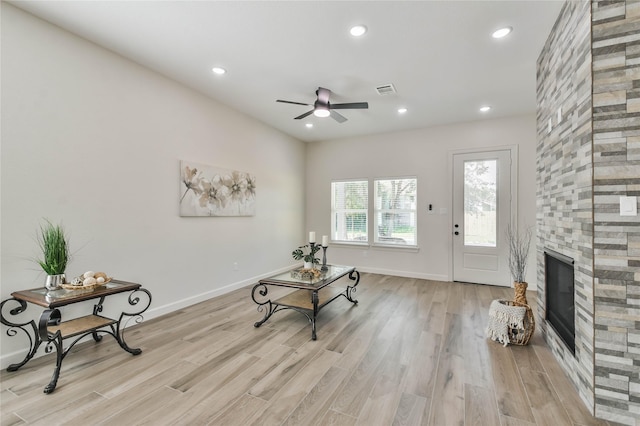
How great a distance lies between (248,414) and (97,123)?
3003 millimetres

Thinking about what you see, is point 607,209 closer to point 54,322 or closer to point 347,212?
point 54,322

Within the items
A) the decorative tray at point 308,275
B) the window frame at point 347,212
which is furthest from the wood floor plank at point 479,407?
the window frame at point 347,212

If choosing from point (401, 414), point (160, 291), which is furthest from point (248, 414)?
point (160, 291)

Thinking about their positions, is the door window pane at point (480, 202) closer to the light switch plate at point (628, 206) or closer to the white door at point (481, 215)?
the white door at point (481, 215)

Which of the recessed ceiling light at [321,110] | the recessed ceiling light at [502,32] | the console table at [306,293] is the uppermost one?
the recessed ceiling light at [502,32]

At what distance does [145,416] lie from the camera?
1.75 metres

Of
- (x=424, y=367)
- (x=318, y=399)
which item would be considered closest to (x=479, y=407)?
(x=424, y=367)

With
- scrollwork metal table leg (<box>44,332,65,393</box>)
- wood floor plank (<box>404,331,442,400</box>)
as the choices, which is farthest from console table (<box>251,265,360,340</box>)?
scrollwork metal table leg (<box>44,332,65,393</box>)

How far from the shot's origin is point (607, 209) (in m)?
1.75

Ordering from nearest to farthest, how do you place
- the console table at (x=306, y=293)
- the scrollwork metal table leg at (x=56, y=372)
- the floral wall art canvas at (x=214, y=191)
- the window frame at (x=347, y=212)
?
the scrollwork metal table leg at (x=56, y=372)
the console table at (x=306, y=293)
the floral wall art canvas at (x=214, y=191)
the window frame at (x=347, y=212)

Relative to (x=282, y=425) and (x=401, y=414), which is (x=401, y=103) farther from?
(x=282, y=425)

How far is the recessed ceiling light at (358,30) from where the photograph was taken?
2.50 m

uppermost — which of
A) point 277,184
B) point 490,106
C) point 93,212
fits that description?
point 490,106

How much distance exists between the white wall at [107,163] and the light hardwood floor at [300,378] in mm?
691
